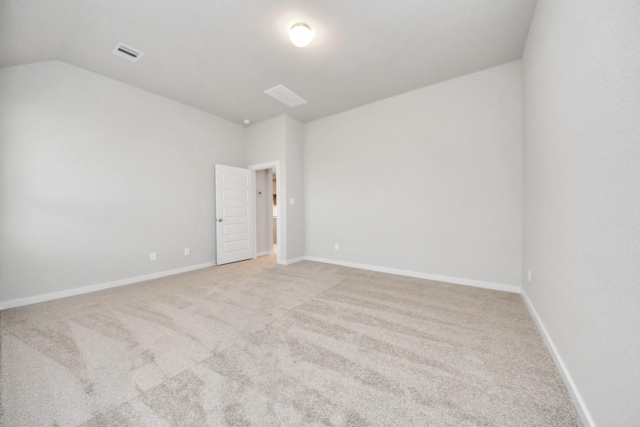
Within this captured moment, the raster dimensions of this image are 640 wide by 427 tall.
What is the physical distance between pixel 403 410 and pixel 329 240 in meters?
3.46

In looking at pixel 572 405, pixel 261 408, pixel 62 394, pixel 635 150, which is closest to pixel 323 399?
pixel 261 408

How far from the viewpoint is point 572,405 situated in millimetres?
1207

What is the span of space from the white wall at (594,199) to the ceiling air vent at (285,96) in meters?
2.96

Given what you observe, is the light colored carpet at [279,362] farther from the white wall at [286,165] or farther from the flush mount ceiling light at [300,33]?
the flush mount ceiling light at [300,33]

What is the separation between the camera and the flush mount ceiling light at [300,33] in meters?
2.25

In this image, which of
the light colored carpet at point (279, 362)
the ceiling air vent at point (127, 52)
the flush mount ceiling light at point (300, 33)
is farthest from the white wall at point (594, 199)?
the ceiling air vent at point (127, 52)

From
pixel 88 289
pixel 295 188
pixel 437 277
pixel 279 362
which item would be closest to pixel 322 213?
pixel 295 188

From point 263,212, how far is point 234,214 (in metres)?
0.94

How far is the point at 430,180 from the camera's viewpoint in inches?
136

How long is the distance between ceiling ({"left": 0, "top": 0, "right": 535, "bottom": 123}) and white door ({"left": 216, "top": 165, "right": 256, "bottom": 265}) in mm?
1661

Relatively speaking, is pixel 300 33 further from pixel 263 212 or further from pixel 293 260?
pixel 263 212

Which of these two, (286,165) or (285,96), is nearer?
(285,96)

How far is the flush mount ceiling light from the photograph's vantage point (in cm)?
225

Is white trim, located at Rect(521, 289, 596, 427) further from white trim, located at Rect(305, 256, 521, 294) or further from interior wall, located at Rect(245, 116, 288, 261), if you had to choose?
interior wall, located at Rect(245, 116, 288, 261)
